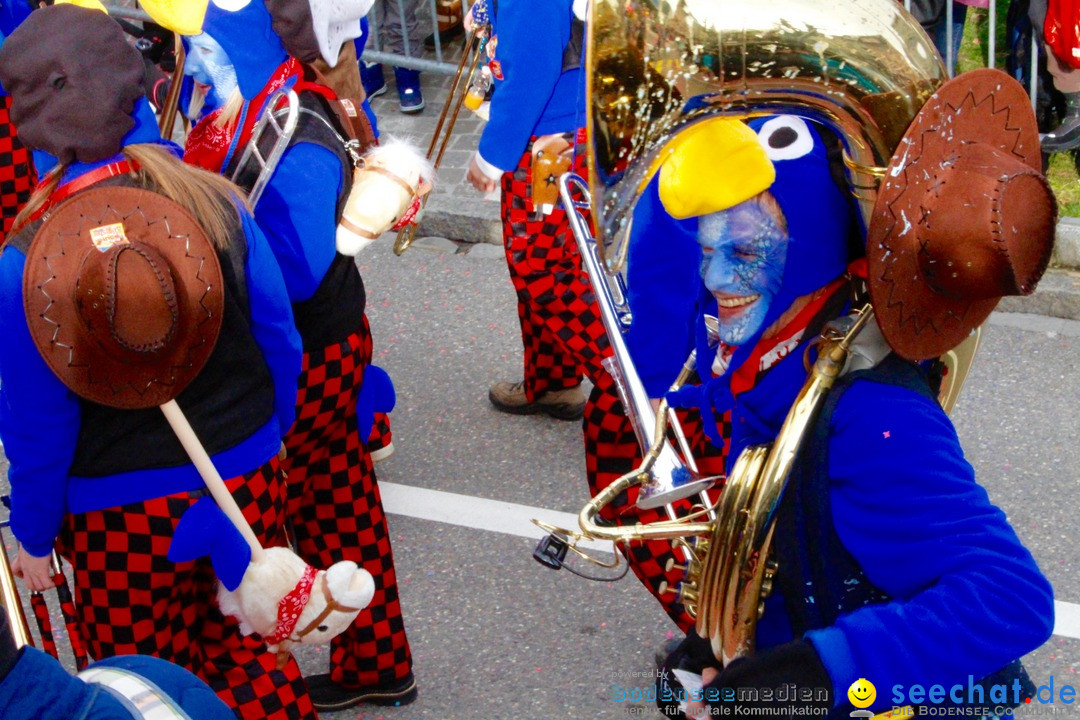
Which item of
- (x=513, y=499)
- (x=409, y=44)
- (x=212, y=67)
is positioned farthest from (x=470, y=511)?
(x=409, y=44)

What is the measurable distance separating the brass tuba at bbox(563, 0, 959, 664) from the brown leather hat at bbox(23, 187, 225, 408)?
31.5 inches

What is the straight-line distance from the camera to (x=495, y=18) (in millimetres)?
3602

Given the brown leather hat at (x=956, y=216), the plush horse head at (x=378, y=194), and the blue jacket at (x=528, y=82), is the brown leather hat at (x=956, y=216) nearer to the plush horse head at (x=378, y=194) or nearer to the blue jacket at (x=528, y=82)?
the plush horse head at (x=378, y=194)

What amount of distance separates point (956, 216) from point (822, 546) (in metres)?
0.51

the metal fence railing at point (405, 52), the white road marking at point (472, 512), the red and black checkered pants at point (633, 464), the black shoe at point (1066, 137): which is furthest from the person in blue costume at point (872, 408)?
the metal fence railing at point (405, 52)

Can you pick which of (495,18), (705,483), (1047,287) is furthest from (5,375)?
(1047,287)

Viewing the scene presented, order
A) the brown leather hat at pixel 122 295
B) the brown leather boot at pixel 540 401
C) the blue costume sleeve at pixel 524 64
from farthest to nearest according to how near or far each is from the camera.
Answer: the brown leather boot at pixel 540 401
the blue costume sleeve at pixel 524 64
the brown leather hat at pixel 122 295

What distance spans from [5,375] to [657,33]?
4.44 feet

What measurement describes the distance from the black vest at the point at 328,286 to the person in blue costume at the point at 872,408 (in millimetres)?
1126

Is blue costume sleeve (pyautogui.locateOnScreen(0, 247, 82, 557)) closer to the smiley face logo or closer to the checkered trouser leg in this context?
the checkered trouser leg

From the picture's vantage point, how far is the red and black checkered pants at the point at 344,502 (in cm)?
281

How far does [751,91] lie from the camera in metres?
1.57

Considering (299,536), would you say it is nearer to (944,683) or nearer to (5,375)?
(5,375)

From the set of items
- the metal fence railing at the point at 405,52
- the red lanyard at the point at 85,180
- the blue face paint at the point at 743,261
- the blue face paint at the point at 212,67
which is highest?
the blue face paint at the point at 743,261
